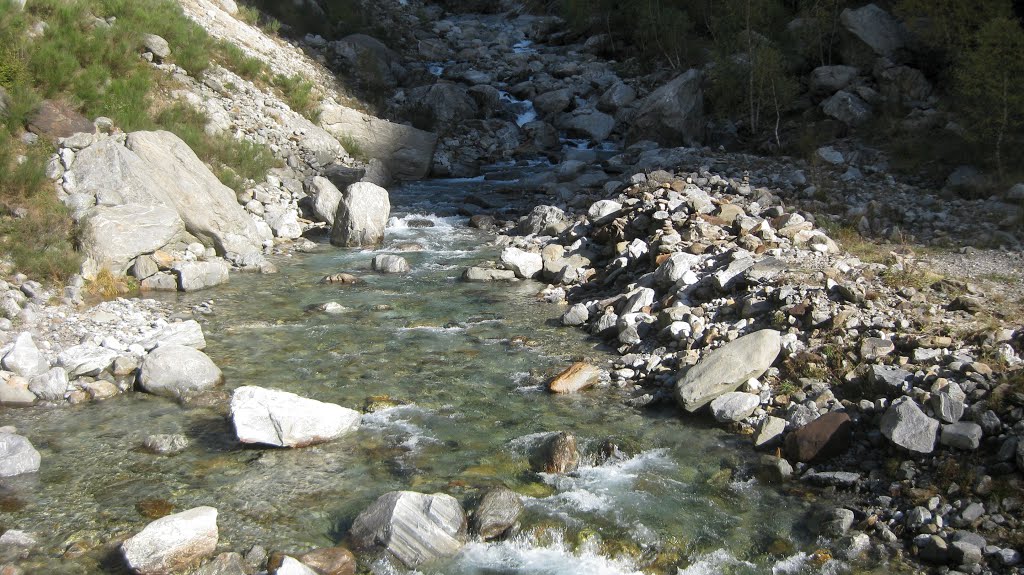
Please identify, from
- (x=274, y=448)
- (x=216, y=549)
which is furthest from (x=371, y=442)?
(x=216, y=549)

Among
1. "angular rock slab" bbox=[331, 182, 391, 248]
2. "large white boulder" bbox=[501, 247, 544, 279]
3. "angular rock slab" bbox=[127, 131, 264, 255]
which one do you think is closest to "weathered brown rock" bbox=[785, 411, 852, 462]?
"large white boulder" bbox=[501, 247, 544, 279]

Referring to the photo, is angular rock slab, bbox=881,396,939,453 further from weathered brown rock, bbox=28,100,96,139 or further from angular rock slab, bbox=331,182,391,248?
weathered brown rock, bbox=28,100,96,139

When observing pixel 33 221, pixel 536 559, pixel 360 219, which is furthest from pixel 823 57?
pixel 536 559

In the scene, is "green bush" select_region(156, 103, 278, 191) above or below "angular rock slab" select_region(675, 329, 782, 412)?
above

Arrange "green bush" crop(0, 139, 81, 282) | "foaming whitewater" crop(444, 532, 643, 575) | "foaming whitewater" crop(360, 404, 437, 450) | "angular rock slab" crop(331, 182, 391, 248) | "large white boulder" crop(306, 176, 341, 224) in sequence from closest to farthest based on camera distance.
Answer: "foaming whitewater" crop(444, 532, 643, 575) < "foaming whitewater" crop(360, 404, 437, 450) < "green bush" crop(0, 139, 81, 282) < "angular rock slab" crop(331, 182, 391, 248) < "large white boulder" crop(306, 176, 341, 224)

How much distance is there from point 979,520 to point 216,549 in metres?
5.52

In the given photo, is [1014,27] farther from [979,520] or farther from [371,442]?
[371,442]

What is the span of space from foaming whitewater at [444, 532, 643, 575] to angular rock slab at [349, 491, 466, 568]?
157mm

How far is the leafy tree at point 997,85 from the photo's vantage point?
14695mm

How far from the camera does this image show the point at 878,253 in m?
11.2

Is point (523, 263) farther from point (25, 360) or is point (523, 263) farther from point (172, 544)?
point (172, 544)

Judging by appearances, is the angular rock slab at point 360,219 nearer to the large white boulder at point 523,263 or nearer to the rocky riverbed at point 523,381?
the rocky riverbed at point 523,381

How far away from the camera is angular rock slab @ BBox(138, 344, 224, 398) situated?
26.6 ft

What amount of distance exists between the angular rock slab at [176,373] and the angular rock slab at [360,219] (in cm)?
697
